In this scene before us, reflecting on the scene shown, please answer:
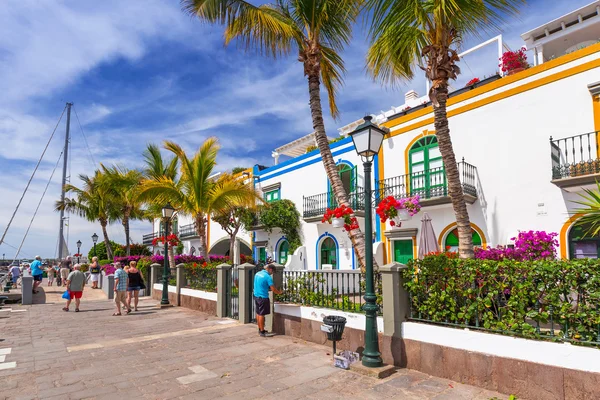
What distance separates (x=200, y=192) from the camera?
1486 centimetres

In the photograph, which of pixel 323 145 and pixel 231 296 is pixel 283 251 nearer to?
pixel 231 296

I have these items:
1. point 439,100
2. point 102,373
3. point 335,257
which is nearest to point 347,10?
point 439,100

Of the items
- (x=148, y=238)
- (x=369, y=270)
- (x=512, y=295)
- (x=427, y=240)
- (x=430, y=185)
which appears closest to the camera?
(x=512, y=295)

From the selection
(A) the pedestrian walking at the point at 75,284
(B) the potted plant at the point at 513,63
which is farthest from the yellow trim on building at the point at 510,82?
(A) the pedestrian walking at the point at 75,284

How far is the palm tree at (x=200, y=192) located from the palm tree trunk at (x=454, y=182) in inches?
344

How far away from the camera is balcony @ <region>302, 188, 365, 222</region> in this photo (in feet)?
53.0

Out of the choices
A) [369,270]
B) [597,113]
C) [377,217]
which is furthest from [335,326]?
[377,217]

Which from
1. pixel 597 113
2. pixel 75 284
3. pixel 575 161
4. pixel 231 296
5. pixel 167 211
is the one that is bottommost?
pixel 231 296

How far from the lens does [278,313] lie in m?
8.80

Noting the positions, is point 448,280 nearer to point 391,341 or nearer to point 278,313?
point 391,341

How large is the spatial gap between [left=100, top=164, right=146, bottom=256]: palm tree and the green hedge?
15.4m

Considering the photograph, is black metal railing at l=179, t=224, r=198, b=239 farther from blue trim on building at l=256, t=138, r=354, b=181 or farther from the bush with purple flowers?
the bush with purple flowers

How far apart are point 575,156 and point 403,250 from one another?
Result: 6248 mm

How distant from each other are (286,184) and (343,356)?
1510cm
